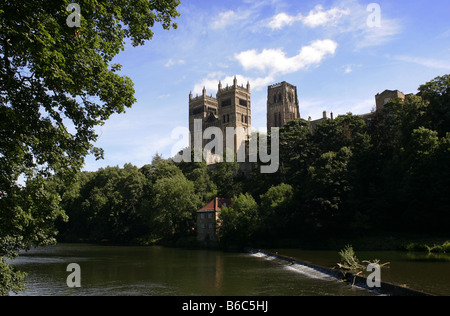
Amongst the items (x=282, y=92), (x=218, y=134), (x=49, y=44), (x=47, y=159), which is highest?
(x=282, y=92)

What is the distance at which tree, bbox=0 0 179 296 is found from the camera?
1166 cm

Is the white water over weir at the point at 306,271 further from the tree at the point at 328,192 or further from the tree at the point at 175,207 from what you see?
the tree at the point at 175,207

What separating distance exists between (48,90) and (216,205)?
50.5 m

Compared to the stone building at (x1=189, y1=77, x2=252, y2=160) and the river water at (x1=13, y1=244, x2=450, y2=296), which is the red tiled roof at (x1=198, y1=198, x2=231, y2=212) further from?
the stone building at (x1=189, y1=77, x2=252, y2=160)

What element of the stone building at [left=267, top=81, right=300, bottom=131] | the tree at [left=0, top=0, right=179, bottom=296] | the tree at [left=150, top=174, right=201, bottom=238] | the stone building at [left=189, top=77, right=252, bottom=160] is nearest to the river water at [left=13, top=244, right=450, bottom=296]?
the tree at [left=0, top=0, right=179, bottom=296]

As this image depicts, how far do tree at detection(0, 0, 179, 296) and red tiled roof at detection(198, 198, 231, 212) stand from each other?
47.1 m

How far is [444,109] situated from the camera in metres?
49.7

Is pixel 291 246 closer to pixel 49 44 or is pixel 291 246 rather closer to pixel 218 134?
pixel 49 44

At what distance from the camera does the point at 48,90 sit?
13547 millimetres

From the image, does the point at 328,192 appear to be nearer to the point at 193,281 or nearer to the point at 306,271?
the point at 306,271

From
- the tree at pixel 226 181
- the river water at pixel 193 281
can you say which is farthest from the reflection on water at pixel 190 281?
the tree at pixel 226 181

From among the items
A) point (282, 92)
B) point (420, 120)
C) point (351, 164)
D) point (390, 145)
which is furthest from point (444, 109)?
point (282, 92)
